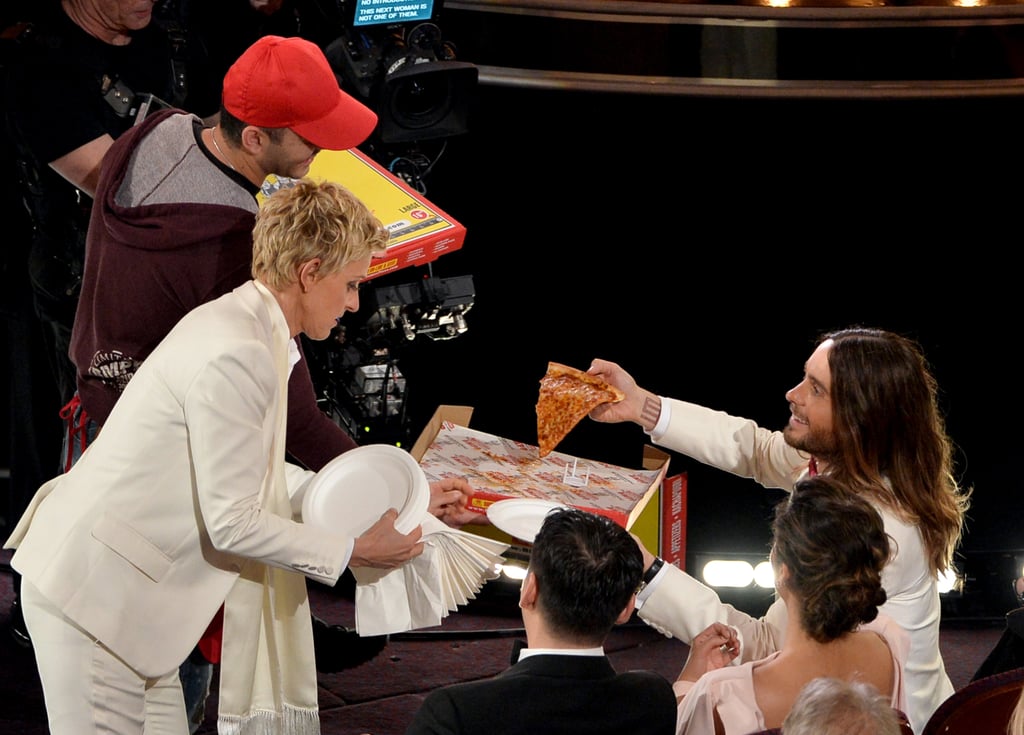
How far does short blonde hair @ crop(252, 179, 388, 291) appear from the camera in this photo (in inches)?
90.6

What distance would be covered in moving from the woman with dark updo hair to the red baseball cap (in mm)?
1194

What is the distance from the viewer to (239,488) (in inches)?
87.1

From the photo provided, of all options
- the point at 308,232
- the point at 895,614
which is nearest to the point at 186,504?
the point at 308,232

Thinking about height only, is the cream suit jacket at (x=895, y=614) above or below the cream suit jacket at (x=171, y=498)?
below

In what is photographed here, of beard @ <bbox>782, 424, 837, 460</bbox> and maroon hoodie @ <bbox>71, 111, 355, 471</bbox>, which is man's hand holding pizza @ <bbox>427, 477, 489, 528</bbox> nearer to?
maroon hoodie @ <bbox>71, 111, 355, 471</bbox>

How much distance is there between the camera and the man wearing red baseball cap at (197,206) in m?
2.64

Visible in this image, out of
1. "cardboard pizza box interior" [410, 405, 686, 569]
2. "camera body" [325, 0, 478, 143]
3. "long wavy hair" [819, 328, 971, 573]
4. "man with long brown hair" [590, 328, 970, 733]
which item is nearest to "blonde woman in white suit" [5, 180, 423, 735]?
"cardboard pizza box interior" [410, 405, 686, 569]

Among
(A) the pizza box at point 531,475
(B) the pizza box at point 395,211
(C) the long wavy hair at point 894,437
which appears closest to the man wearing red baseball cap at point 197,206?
(A) the pizza box at point 531,475

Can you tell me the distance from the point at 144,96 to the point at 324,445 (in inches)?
47.5

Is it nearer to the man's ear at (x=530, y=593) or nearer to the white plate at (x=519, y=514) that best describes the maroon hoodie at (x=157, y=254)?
the white plate at (x=519, y=514)

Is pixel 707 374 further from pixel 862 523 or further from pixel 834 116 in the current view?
pixel 862 523

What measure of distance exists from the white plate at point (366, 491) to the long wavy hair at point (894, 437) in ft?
2.67

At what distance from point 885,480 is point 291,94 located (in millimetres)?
1371

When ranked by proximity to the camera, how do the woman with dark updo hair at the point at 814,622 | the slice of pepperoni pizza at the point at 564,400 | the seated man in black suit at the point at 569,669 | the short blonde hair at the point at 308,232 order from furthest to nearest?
the slice of pepperoni pizza at the point at 564,400 → the short blonde hair at the point at 308,232 → the woman with dark updo hair at the point at 814,622 → the seated man in black suit at the point at 569,669
